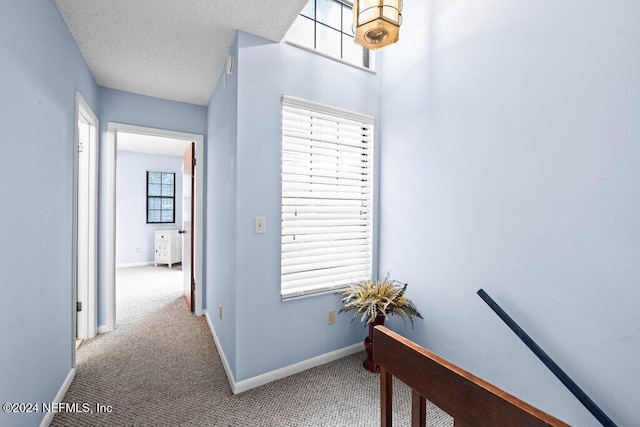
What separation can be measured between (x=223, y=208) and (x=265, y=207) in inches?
21.9

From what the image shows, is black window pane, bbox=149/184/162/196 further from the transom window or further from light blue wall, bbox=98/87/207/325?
the transom window

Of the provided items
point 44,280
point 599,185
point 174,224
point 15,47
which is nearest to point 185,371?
point 44,280

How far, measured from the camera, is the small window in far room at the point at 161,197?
6.49 m

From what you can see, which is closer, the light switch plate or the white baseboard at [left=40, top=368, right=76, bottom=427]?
the white baseboard at [left=40, top=368, right=76, bottom=427]

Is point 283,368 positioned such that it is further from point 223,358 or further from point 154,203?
point 154,203

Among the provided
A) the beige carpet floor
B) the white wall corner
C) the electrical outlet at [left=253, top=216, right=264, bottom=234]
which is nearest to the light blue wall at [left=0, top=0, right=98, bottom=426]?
the beige carpet floor

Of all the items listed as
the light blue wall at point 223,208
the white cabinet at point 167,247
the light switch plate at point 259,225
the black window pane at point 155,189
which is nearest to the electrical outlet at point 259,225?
the light switch plate at point 259,225

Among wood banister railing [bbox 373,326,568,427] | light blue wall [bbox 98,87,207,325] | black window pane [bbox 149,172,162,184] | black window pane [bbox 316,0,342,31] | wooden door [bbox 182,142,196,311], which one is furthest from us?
black window pane [bbox 149,172,162,184]

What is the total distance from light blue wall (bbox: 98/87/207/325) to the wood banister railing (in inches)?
122

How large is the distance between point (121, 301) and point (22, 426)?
8.85 ft

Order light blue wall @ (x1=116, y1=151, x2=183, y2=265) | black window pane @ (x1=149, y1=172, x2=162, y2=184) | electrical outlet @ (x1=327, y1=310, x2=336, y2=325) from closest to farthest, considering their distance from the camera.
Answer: electrical outlet @ (x1=327, y1=310, x2=336, y2=325) < light blue wall @ (x1=116, y1=151, x2=183, y2=265) < black window pane @ (x1=149, y1=172, x2=162, y2=184)

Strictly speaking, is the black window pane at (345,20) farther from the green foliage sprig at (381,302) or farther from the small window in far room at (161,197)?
the small window in far room at (161,197)

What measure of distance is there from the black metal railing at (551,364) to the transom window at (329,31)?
2145 mm

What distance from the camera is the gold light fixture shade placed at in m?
1.37
